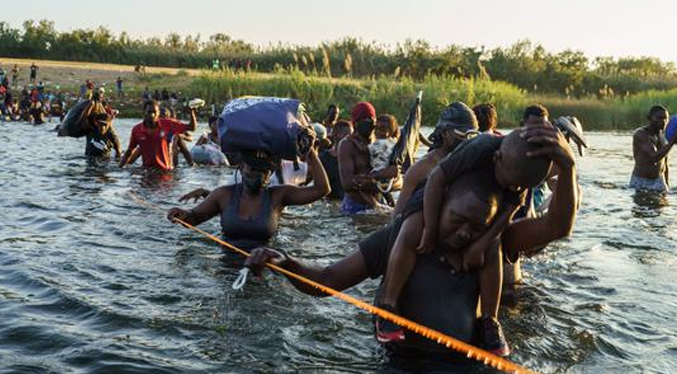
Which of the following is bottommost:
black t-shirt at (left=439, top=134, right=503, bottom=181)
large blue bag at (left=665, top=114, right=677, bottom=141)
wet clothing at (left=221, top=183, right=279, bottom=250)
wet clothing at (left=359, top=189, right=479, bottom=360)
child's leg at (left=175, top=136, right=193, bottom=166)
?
child's leg at (left=175, top=136, right=193, bottom=166)

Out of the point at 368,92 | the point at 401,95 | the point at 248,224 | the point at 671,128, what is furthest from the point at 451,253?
the point at 368,92

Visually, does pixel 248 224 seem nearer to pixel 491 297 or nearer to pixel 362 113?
pixel 362 113

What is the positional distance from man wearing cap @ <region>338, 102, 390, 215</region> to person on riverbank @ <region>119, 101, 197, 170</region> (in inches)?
161

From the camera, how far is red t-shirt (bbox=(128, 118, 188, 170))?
12312 mm

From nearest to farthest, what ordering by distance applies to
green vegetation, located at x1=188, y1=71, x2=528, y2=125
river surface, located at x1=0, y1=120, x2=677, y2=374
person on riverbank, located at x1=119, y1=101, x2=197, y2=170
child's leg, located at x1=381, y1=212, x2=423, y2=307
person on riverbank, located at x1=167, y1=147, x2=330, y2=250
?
1. child's leg, located at x1=381, y1=212, x2=423, y2=307
2. river surface, located at x1=0, y1=120, x2=677, y2=374
3. person on riverbank, located at x1=167, y1=147, x2=330, y2=250
4. person on riverbank, located at x1=119, y1=101, x2=197, y2=170
5. green vegetation, located at x1=188, y1=71, x2=528, y2=125

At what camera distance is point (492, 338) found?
3736 millimetres

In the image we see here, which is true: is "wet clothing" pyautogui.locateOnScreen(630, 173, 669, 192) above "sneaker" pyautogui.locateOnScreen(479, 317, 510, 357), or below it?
below

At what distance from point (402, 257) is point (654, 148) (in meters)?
9.28

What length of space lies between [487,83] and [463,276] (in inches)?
1074

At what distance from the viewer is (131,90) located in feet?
119

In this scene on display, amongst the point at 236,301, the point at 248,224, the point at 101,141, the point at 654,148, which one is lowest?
the point at 236,301

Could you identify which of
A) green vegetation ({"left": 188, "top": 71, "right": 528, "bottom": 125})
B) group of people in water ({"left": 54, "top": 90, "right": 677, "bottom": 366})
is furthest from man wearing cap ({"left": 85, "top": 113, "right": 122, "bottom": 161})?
green vegetation ({"left": 188, "top": 71, "right": 528, "bottom": 125})

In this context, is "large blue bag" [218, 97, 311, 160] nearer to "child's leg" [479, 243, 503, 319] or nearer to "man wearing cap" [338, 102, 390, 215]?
"child's leg" [479, 243, 503, 319]

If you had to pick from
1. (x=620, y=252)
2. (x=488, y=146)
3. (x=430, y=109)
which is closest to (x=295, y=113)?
(x=488, y=146)
